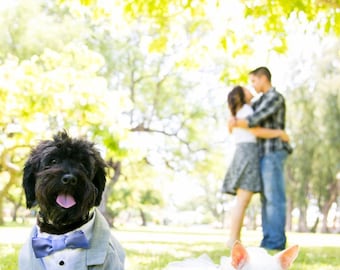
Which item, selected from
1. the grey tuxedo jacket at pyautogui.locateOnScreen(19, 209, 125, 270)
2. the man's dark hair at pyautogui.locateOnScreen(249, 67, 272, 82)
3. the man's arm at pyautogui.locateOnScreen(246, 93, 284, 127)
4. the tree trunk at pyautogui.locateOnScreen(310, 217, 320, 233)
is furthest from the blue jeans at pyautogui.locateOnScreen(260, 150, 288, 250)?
the tree trunk at pyautogui.locateOnScreen(310, 217, 320, 233)

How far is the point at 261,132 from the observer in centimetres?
781

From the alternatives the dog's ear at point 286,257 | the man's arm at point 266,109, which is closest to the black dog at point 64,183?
the dog's ear at point 286,257

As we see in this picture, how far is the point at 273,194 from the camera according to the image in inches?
309

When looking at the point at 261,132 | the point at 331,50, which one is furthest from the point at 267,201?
the point at 331,50

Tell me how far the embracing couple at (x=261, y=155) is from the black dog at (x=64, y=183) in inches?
162

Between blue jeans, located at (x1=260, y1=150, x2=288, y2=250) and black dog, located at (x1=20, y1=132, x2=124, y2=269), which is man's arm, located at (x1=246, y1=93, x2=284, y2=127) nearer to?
blue jeans, located at (x1=260, y1=150, x2=288, y2=250)

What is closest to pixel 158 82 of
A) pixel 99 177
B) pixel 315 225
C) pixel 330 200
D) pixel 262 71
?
pixel 330 200

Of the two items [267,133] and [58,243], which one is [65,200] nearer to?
[58,243]

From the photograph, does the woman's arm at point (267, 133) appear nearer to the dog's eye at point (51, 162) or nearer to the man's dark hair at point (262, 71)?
the man's dark hair at point (262, 71)

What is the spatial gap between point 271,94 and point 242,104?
1.40 feet

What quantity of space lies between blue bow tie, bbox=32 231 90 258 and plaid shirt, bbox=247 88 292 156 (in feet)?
14.8

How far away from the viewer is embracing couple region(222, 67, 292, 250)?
307 inches

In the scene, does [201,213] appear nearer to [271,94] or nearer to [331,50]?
[331,50]

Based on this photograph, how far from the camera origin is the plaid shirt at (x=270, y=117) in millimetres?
7742
